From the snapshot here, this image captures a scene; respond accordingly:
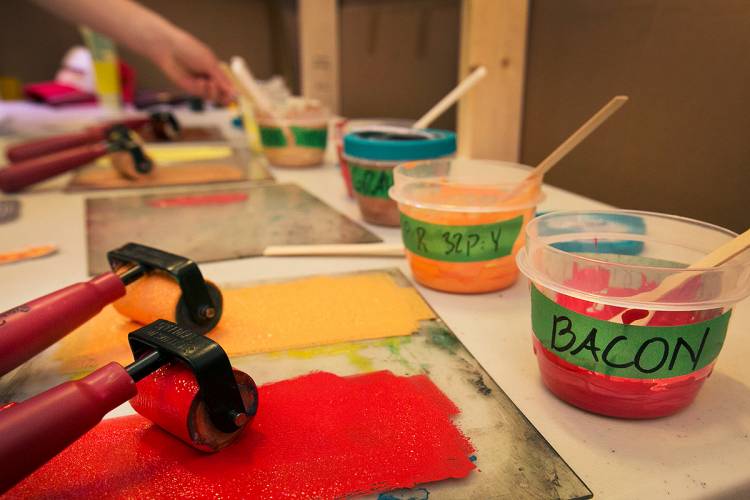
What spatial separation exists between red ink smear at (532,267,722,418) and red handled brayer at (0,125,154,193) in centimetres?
87

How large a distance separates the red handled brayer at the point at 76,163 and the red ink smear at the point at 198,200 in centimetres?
16

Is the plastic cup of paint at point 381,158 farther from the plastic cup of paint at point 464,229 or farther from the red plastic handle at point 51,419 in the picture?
the red plastic handle at point 51,419

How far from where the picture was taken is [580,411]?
0.38 meters

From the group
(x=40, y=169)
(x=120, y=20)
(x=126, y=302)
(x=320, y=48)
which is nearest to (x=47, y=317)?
(x=126, y=302)

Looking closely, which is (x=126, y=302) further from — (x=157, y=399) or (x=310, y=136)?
(x=310, y=136)

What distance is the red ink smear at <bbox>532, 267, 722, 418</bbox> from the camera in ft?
1.16

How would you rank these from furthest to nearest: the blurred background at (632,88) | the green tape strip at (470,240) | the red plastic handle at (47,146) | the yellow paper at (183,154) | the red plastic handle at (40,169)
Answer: the yellow paper at (183,154) → the red plastic handle at (47,146) → the red plastic handle at (40,169) → the blurred background at (632,88) → the green tape strip at (470,240)

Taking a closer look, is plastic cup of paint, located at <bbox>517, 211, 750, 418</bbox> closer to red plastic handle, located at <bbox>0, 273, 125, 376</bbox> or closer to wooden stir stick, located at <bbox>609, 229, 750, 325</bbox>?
wooden stir stick, located at <bbox>609, 229, 750, 325</bbox>

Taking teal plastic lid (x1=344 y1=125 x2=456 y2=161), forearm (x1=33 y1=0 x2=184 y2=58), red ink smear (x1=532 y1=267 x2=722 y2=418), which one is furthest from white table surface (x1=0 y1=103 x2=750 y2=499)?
forearm (x1=33 y1=0 x2=184 y2=58)

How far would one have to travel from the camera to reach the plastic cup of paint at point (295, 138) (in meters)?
1.10

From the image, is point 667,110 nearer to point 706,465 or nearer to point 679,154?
point 679,154

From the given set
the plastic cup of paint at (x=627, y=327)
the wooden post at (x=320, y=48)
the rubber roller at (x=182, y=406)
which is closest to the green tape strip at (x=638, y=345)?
the plastic cup of paint at (x=627, y=327)

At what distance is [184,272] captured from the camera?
45 centimetres

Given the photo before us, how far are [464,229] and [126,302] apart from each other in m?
0.31
